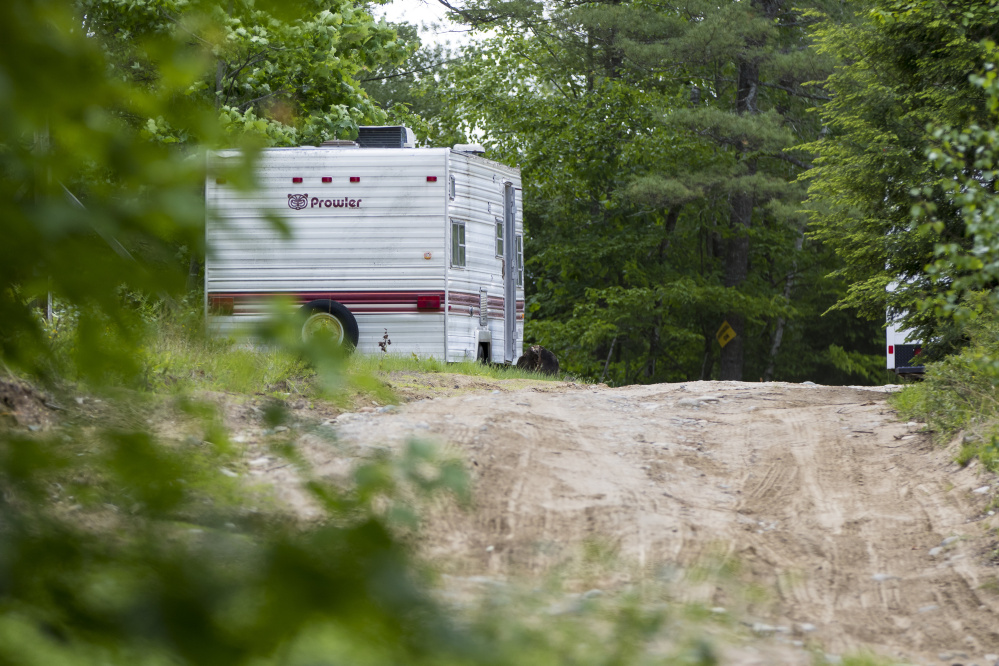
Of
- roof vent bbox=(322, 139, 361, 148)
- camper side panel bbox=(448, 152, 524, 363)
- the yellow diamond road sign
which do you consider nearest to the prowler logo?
roof vent bbox=(322, 139, 361, 148)

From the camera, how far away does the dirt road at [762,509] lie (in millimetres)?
4426

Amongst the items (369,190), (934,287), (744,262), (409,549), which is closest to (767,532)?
(409,549)

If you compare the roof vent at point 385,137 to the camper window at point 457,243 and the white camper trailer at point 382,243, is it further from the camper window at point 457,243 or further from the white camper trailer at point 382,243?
the camper window at point 457,243

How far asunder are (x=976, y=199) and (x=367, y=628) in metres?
4.24

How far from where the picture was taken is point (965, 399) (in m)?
8.10

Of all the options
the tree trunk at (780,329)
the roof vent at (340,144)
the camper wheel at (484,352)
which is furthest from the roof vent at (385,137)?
the tree trunk at (780,329)

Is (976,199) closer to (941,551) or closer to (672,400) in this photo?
(941,551)

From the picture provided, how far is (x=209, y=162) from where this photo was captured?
1009 mm

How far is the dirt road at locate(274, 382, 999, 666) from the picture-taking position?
174 inches

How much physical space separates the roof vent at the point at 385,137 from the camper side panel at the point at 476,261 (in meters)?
1.06

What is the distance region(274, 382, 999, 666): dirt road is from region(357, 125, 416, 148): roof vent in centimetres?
617

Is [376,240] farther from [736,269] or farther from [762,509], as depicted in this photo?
[736,269]

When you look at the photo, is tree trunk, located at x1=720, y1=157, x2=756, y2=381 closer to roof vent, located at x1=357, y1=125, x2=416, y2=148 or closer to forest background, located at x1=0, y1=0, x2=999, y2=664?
forest background, located at x1=0, y1=0, x2=999, y2=664

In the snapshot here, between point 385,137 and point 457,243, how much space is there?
201 centimetres
